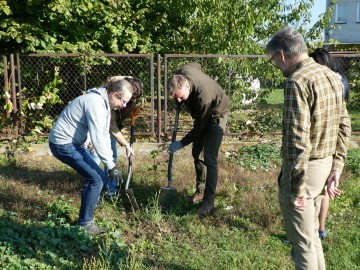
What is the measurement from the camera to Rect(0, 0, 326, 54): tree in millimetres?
7398

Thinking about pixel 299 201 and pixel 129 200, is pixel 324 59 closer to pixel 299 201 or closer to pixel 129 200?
pixel 299 201

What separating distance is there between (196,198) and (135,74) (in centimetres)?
422

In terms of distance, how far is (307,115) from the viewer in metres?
2.47

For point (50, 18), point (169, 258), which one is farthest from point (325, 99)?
point (50, 18)

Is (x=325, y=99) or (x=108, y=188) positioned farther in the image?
(x=108, y=188)

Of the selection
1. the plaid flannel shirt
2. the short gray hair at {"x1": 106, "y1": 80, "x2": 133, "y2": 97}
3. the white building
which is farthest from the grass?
the white building

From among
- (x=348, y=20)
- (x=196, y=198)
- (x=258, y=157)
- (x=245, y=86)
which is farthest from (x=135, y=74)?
(x=348, y=20)

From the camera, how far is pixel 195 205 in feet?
16.0

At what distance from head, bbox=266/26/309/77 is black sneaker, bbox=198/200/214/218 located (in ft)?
7.61

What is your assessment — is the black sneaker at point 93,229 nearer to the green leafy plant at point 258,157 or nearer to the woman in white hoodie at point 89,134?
the woman in white hoodie at point 89,134

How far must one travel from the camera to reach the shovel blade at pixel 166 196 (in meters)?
4.77

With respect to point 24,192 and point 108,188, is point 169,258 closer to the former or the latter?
point 108,188

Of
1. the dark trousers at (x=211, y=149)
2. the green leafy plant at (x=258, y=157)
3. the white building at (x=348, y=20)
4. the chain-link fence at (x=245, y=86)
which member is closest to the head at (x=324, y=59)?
the dark trousers at (x=211, y=149)

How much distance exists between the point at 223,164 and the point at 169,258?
2.81 metres
